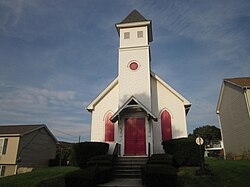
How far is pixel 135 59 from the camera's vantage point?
59.2 ft

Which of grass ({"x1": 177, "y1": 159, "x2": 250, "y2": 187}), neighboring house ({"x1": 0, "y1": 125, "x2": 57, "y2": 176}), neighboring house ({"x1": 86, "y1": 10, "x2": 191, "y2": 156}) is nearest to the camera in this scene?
grass ({"x1": 177, "y1": 159, "x2": 250, "y2": 187})

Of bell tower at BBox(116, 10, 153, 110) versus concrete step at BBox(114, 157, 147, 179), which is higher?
bell tower at BBox(116, 10, 153, 110)

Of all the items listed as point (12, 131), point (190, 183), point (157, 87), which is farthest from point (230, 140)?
point (12, 131)

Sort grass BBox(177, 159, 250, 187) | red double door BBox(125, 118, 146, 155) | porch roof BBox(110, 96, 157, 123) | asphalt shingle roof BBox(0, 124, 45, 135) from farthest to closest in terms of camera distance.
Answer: asphalt shingle roof BBox(0, 124, 45, 135), red double door BBox(125, 118, 146, 155), porch roof BBox(110, 96, 157, 123), grass BBox(177, 159, 250, 187)

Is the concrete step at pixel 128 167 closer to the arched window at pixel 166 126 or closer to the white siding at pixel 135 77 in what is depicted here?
the arched window at pixel 166 126

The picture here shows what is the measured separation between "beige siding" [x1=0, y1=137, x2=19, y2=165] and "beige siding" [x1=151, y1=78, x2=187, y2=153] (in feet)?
68.1

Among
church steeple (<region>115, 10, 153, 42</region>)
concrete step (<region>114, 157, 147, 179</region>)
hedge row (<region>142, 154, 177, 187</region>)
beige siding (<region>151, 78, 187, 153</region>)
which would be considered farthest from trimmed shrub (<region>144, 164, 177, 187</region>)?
church steeple (<region>115, 10, 153, 42</region>)

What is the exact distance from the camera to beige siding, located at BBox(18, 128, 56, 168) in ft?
94.4

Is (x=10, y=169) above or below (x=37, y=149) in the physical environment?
below

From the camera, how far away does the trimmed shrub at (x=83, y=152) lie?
13922 mm

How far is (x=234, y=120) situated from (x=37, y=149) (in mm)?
27854

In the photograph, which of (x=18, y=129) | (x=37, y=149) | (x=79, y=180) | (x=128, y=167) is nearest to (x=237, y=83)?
(x=128, y=167)

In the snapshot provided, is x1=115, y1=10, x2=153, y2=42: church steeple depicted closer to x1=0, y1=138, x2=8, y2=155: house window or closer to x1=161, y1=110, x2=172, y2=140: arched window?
x1=161, y1=110, x2=172, y2=140: arched window

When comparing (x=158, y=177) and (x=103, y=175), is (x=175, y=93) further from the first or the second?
(x=103, y=175)
